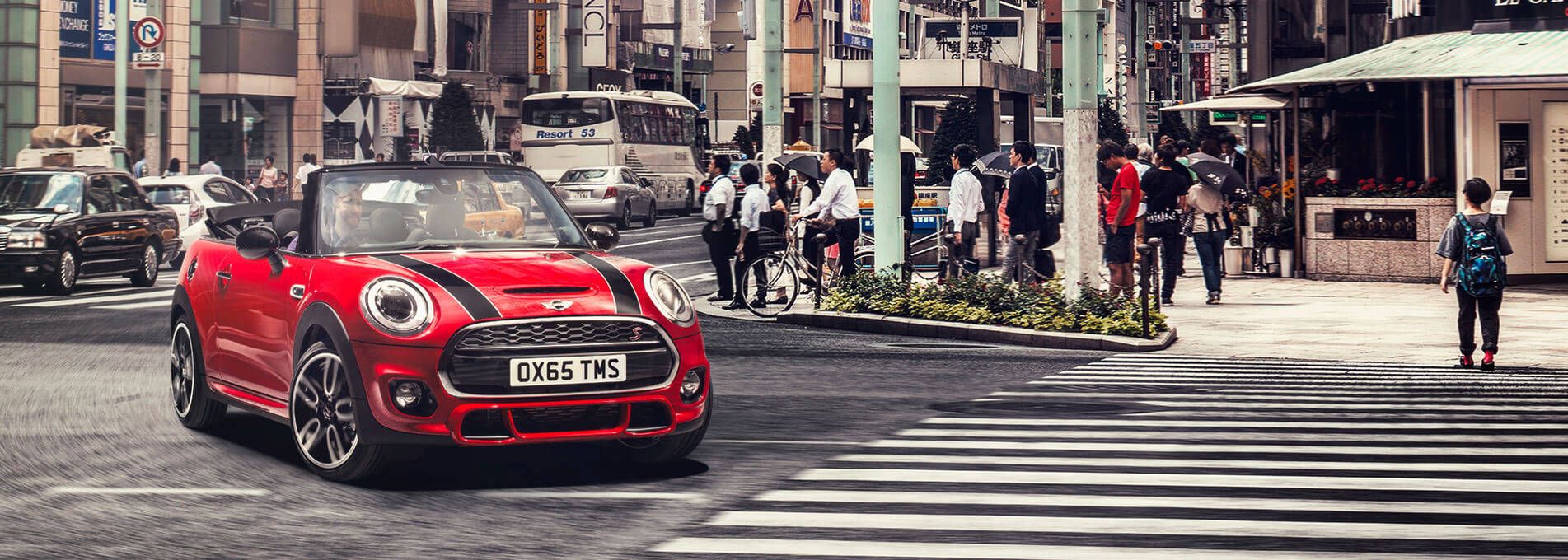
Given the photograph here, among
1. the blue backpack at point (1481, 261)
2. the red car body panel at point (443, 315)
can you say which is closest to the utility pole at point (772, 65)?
the blue backpack at point (1481, 261)

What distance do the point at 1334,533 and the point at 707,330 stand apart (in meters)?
11.3

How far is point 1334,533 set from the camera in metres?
7.45

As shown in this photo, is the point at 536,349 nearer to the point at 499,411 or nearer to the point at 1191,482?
the point at 499,411

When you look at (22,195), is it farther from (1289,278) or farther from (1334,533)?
(1334,533)

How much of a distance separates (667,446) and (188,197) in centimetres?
2178

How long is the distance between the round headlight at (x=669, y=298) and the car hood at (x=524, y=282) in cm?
5

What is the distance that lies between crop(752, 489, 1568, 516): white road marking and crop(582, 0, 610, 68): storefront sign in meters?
60.6

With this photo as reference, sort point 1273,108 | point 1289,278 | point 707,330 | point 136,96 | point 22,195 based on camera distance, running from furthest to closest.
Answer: point 136,96 → point 1273,108 → point 1289,278 → point 22,195 → point 707,330

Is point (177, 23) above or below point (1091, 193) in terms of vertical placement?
above

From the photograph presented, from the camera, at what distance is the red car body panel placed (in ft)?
27.7

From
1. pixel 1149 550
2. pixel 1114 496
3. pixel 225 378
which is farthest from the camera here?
pixel 225 378

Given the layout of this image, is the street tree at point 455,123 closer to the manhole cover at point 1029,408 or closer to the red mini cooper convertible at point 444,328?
the manhole cover at point 1029,408

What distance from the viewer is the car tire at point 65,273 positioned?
22.8m

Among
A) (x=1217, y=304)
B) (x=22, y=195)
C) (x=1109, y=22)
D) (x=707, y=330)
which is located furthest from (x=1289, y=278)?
(x=1109, y=22)
